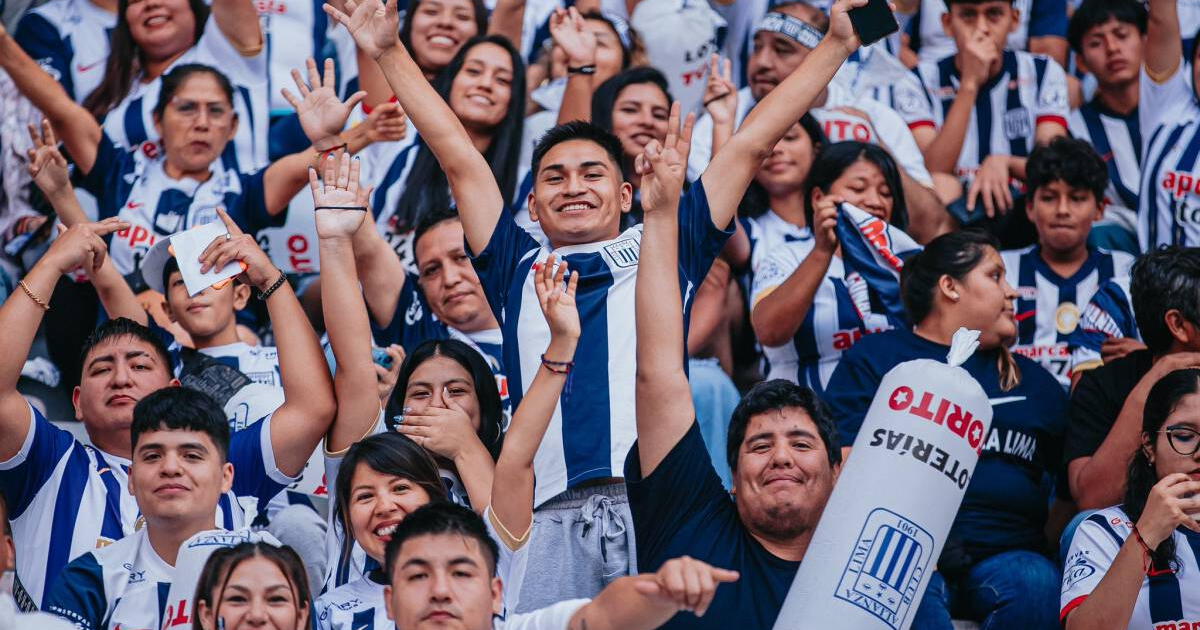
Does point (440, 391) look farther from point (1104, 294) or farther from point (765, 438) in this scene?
point (1104, 294)

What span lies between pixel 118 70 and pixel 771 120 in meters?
3.86

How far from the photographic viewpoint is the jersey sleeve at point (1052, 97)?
823 cm

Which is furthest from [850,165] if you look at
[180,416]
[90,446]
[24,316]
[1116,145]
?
[24,316]

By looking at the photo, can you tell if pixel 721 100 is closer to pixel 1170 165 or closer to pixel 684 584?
pixel 1170 165

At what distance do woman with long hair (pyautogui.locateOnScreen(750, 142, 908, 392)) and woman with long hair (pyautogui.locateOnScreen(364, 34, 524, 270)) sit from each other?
1157 millimetres

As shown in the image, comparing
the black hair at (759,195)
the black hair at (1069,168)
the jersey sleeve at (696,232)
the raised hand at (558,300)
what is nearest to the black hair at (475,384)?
the jersey sleeve at (696,232)

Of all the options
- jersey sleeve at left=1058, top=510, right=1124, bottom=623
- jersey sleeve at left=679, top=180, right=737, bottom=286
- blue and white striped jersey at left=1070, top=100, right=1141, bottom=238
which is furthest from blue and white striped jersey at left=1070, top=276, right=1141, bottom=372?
jersey sleeve at left=679, top=180, right=737, bottom=286

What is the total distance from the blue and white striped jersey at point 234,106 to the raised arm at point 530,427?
10.1 ft

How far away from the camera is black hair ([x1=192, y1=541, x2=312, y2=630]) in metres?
4.43

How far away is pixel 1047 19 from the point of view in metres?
9.21

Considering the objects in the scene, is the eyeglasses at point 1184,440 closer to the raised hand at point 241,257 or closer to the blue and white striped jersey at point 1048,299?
the blue and white striped jersey at point 1048,299

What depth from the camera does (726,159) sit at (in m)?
5.24

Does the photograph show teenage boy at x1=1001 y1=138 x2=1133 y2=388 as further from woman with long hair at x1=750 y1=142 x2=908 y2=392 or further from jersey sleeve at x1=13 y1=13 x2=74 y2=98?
jersey sleeve at x1=13 y1=13 x2=74 y2=98

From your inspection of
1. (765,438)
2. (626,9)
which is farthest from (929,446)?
(626,9)
